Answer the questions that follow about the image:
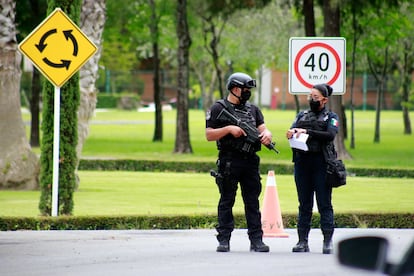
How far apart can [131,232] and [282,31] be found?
1784 inches

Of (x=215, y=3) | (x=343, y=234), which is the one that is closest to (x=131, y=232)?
(x=343, y=234)

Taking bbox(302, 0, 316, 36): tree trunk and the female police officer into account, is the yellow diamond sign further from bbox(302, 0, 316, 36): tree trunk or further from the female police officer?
bbox(302, 0, 316, 36): tree trunk

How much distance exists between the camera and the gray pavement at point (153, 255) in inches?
380

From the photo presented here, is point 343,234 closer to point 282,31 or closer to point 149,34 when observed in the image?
point 149,34

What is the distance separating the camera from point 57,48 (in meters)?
14.4

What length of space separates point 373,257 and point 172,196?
1633cm

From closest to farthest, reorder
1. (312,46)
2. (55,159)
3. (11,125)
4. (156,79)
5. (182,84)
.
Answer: (312,46)
(55,159)
(11,125)
(182,84)
(156,79)

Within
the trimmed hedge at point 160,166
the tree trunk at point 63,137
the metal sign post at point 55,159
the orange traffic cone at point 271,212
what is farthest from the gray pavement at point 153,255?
the trimmed hedge at point 160,166

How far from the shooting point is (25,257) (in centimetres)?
1058

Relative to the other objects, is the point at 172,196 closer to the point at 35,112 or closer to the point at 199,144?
the point at 35,112

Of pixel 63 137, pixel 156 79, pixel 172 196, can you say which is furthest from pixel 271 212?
pixel 156 79

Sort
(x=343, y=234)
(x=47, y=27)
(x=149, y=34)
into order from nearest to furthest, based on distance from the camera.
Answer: (x=343, y=234), (x=47, y=27), (x=149, y=34)

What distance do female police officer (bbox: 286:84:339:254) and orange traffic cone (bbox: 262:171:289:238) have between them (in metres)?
1.28

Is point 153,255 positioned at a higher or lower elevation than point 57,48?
lower
